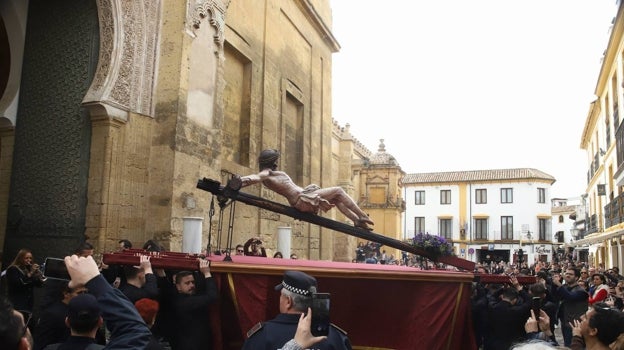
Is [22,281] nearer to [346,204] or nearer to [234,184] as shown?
[234,184]

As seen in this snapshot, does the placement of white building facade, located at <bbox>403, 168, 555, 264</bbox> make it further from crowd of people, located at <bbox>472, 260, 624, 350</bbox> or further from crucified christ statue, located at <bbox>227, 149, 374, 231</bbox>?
crucified christ statue, located at <bbox>227, 149, 374, 231</bbox>

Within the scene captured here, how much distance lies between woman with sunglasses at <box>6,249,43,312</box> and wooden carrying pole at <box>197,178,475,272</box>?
2.63 meters

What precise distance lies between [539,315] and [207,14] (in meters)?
7.66

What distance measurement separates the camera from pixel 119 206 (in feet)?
25.7

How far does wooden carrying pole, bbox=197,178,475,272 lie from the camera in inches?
188

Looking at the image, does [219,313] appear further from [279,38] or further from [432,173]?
[432,173]

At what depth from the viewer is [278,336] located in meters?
2.57

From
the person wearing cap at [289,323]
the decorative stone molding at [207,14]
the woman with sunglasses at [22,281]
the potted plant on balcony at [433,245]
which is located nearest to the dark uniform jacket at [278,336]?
the person wearing cap at [289,323]

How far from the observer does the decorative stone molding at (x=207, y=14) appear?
8.82m

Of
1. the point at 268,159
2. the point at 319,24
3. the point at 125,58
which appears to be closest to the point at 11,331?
the point at 268,159

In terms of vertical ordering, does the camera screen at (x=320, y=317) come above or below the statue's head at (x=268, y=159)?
below

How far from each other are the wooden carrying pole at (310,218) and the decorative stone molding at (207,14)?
4.85 meters

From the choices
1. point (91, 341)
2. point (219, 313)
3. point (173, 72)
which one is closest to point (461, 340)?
point (219, 313)

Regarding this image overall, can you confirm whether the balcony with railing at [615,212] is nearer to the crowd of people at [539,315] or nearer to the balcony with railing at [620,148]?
the balcony with railing at [620,148]
